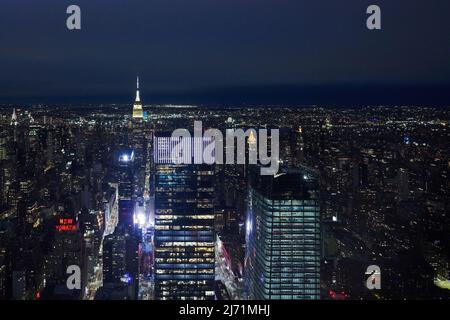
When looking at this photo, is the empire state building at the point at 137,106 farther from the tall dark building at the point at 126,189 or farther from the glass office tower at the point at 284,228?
the glass office tower at the point at 284,228

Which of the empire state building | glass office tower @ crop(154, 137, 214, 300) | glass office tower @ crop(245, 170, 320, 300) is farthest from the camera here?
glass office tower @ crop(154, 137, 214, 300)

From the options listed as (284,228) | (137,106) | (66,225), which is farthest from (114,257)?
(137,106)

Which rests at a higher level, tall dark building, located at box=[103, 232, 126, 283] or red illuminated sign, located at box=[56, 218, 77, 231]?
red illuminated sign, located at box=[56, 218, 77, 231]

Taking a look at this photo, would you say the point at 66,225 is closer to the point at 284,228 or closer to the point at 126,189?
the point at 126,189

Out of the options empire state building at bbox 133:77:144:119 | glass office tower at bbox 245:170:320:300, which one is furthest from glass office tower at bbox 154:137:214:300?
empire state building at bbox 133:77:144:119

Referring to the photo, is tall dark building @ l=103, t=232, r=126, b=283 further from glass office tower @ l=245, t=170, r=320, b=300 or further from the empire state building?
the empire state building
